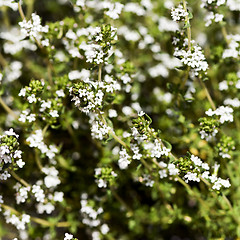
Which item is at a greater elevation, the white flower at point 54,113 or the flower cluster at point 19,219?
the white flower at point 54,113

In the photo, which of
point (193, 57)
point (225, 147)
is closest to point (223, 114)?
point (225, 147)

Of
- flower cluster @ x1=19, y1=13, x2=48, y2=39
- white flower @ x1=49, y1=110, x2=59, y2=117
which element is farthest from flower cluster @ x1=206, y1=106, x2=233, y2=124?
flower cluster @ x1=19, y1=13, x2=48, y2=39

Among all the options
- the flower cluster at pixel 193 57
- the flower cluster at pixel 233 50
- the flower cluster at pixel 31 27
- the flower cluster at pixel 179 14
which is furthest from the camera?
the flower cluster at pixel 233 50

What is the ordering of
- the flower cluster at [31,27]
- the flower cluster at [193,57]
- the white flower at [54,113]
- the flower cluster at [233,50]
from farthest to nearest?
the flower cluster at [233,50] → the white flower at [54,113] → the flower cluster at [31,27] → the flower cluster at [193,57]

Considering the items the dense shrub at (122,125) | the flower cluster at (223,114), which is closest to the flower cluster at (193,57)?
the dense shrub at (122,125)

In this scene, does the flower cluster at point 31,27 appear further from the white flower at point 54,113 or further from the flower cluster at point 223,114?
the flower cluster at point 223,114

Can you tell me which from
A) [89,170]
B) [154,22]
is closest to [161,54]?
[154,22]

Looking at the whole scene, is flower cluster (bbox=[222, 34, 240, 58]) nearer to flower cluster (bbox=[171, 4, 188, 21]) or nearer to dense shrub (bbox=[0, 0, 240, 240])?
dense shrub (bbox=[0, 0, 240, 240])

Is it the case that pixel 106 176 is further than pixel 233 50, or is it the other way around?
pixel 233 50

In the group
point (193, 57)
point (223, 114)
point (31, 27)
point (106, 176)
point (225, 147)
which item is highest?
point (31, 27)

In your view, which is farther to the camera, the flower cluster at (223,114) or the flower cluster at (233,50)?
the flower cluster at (233,50)

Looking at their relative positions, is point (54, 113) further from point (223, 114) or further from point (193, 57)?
point (223, 114)
